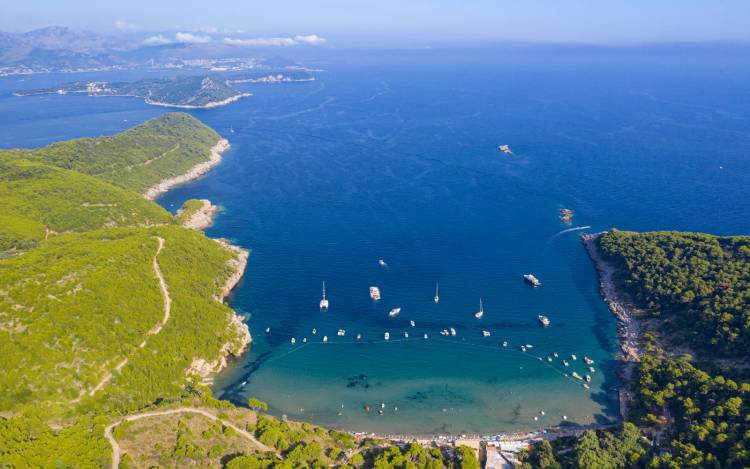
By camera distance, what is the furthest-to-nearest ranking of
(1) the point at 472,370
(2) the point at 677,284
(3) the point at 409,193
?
(3) the point at 409,193 → (2) the point at 677,284 → (1) the point at 472,370

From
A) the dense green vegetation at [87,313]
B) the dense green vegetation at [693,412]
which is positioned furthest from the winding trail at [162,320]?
the dense green vegetation at [693,412]

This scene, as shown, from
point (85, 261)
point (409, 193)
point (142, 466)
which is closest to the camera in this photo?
point (142, 466)

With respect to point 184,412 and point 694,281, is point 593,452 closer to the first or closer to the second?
point 694,281

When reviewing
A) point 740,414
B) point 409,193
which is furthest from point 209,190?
point 740,414

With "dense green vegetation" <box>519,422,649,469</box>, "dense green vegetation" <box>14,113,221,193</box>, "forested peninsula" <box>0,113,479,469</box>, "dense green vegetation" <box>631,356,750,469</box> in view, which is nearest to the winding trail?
"forested peninsula" <box>0,113,479,469</box>

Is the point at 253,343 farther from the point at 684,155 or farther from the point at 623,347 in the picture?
the point at 684,155

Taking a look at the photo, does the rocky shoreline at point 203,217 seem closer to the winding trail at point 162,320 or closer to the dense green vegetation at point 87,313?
the dense green vegetation at point 87,313

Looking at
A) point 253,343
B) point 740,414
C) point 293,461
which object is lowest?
point 253,343

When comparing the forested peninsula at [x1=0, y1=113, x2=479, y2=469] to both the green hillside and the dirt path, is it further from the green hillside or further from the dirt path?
the green hillside
